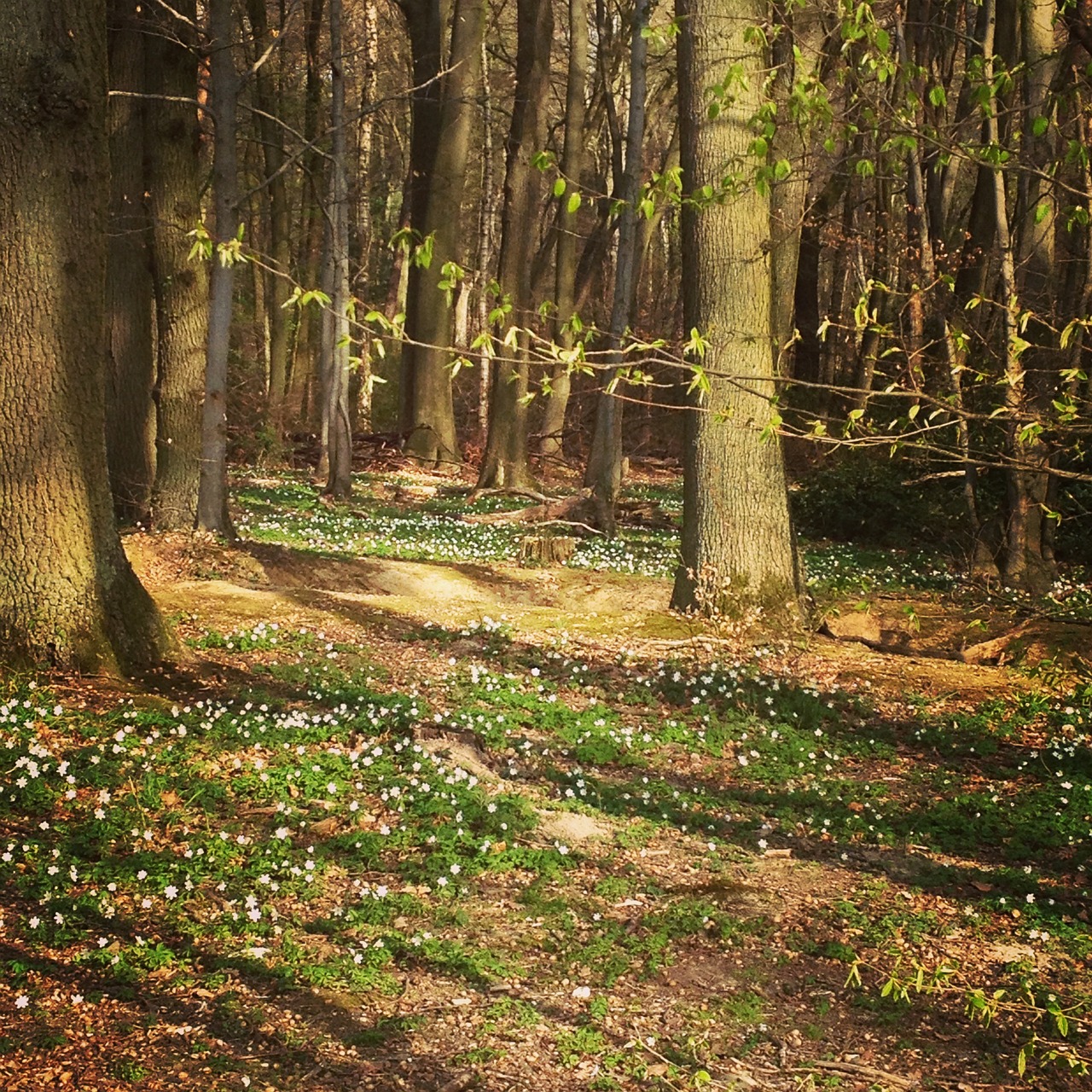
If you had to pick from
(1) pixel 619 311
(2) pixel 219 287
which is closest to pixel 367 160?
(1) pixel 619 311

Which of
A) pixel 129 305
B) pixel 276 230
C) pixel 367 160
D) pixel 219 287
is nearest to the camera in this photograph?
pixel 219 287

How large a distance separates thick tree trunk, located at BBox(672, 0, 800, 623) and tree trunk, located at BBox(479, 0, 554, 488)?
11.4 meters

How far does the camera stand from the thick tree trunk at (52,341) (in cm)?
677

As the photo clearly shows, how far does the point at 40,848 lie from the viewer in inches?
201

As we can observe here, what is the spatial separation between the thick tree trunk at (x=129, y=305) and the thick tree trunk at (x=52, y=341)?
6.68 m

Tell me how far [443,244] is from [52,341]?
62.4ft

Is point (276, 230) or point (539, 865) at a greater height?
point (276, 230)

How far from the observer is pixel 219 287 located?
1212 centimetres

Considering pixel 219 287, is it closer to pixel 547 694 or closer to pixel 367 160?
pixel 547 694

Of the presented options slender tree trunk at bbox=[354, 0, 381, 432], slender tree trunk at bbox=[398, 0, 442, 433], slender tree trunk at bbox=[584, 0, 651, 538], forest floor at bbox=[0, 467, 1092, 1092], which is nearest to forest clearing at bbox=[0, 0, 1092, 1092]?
forest floor at bbox=[0, 467, 1092, 1092]

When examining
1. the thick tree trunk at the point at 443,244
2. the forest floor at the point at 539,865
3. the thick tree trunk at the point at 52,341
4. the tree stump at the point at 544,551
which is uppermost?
the thick tree trunk at the point at 443,244

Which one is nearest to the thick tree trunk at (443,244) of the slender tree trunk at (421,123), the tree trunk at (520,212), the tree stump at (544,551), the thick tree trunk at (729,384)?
the slender tree trunk at (421,123)

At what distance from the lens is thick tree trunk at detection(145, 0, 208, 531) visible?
1280 cm

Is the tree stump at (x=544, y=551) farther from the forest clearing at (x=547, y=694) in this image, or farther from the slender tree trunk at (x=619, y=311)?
the slender tree trunk at (x=619, y=311)
